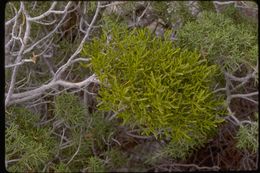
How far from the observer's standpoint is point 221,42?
1.25 meters

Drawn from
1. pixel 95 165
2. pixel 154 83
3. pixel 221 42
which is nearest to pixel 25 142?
pixel 95 165

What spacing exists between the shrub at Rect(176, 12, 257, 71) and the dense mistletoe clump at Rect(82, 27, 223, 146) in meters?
0.10

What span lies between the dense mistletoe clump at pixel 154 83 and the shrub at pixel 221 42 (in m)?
0.10

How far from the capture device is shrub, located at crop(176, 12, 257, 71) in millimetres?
1243

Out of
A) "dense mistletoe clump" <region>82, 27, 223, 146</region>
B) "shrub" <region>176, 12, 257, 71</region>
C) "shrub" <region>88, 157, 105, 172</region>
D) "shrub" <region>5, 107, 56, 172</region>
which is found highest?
"shrub" <region>176, 12, 257, 71</region>

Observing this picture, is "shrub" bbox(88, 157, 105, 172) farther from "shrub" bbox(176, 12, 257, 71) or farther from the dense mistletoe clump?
"shrub" bbox(176, 12, 257, 71)

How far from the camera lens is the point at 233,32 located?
126 cm

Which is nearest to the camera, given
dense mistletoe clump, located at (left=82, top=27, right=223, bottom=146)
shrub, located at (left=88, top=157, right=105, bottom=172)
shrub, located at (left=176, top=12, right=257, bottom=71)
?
dense mistletoe clump, located at (left=82, top=27, right=223, bottom=146)

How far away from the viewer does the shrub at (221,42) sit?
1.24 metres

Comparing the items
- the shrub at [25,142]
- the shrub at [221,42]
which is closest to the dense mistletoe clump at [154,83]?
the shrub at [221,42]

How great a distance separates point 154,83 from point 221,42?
308 millimetres

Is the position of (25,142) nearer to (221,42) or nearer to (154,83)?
(154,83)

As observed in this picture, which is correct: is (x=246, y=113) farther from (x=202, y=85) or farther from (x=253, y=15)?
(x=202, y=85)

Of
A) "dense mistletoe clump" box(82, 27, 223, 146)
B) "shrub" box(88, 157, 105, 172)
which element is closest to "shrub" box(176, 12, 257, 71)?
"dense mistletoe clump" box(82, 27, 223, 146)
